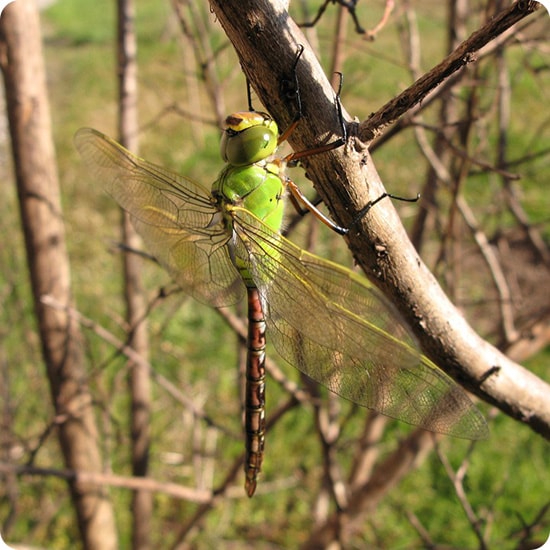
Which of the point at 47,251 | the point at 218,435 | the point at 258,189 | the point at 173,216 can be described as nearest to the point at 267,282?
the point at 258,189

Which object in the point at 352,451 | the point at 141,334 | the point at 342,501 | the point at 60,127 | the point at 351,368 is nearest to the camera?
the point at 351,368

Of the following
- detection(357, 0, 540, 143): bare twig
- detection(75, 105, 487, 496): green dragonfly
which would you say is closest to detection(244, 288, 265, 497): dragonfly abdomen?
detection(75, 105, 487, 496): green dragonfly

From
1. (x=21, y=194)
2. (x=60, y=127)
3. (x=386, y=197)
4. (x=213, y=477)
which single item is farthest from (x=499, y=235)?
(x=60, y=127)

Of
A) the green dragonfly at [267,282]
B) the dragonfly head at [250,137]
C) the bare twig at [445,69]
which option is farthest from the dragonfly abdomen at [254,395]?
the bare twig at [445,69]

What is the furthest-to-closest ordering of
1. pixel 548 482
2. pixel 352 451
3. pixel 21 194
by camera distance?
pixel 352 451 → pixel 548 482 → pixel 21 194

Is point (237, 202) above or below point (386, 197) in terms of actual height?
above

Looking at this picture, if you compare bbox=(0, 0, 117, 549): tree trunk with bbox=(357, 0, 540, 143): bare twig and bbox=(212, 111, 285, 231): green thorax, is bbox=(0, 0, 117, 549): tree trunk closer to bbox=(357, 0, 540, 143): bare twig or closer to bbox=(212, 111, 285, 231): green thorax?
bbox=(212, 111, 285, 231): green thorax

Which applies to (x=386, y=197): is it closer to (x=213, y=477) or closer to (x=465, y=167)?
(x=465, y=167)
